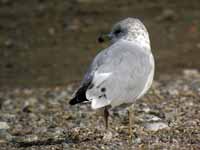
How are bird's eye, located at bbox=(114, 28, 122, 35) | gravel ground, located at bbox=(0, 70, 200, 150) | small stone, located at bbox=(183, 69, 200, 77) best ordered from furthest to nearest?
small stone, located at bbox=(183, 69, 200, 77), bird's eye, located at bbox=(114, 28, 122, 35), gravel ground, located at bbox=(0, 70, 200, 150)

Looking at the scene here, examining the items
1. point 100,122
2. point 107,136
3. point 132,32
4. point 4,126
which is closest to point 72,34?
point 4,126

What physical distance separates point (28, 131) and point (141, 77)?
6.91 ft

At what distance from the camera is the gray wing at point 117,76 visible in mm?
6453

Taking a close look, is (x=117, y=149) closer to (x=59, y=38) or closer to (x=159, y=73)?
(x=159, y=73)

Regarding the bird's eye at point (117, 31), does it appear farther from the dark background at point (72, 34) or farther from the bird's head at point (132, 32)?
the dark background at point (72, 34)

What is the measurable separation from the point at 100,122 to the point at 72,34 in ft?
25.9

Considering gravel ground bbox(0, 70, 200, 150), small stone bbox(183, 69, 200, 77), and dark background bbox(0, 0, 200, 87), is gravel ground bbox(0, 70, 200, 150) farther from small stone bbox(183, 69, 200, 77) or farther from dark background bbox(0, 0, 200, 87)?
dark background bbox(0, 0, 200, 87)

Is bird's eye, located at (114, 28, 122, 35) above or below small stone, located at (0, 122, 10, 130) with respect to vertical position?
above

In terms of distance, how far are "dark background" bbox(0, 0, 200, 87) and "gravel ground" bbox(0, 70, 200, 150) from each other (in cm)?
199

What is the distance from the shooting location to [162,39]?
15375 millimetres

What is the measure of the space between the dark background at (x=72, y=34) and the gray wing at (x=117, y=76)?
6.10 metres

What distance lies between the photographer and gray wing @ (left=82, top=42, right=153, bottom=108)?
6453 mm

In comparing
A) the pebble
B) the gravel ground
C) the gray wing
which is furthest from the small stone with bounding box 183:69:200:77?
the gray wing

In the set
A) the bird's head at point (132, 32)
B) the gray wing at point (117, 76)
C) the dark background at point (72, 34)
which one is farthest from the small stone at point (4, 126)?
the dark background at point (72, 34)
